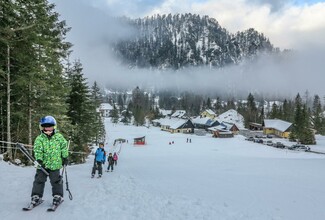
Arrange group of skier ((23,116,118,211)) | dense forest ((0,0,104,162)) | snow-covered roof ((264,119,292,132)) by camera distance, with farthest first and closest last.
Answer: snow-covered roof ((264,119,292,132))
dense forest ((0,0,104,162))
group of skier ((23,116,118,211))

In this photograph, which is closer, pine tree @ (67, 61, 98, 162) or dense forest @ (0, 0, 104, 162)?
dense forest @ (0, 0, 104, 162)

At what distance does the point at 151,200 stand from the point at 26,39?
14.4 meters

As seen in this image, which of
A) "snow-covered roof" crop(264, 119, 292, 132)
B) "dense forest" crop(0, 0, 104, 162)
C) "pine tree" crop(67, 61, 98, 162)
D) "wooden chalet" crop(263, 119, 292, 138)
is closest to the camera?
"dense forest" crop(0, 0, 104, 162)

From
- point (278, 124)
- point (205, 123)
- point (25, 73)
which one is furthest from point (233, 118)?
point (25, 73)

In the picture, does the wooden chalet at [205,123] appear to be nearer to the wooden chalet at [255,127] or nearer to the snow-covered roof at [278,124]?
the wooden chalet at [255,127]

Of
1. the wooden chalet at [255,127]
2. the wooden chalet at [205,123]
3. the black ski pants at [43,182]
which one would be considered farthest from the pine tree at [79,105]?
the wooden chalet at [255,127]

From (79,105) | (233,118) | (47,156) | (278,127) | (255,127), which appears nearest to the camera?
(47,156)

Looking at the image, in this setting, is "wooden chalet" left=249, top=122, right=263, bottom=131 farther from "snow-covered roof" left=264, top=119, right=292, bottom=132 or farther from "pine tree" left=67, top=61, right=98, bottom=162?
"pine tree" left=67, top=61, right=98, bottom=162

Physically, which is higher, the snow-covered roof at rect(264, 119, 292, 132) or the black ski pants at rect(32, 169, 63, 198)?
the snow-covered roof at rect(264, 119, 292, 132)

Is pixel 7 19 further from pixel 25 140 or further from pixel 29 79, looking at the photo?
pixel 25 140

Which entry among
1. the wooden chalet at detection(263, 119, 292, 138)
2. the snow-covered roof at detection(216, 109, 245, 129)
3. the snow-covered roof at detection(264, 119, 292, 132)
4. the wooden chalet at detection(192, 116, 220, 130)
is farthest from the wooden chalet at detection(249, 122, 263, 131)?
the snow-covered roof at detection(216, 109, 245, 129)

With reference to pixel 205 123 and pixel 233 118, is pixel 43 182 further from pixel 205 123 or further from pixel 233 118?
pixel 233 118

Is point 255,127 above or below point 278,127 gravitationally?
below

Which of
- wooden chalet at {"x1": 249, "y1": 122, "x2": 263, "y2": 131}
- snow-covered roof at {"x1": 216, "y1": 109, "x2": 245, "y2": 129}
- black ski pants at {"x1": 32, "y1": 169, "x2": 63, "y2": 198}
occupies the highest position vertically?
snow-covered roof at {"x1": 216, "y1": 109, "x2": 245, "y2": 129}
